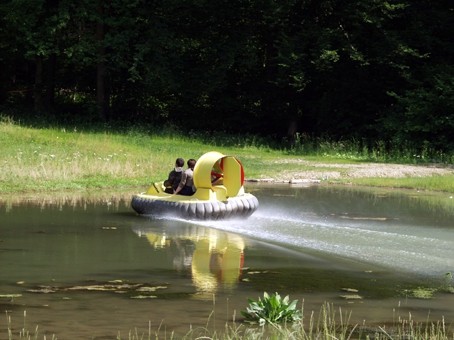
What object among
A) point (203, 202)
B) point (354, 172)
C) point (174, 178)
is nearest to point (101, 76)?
point (354, 172)

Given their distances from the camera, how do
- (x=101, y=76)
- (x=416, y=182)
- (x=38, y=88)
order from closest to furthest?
1. (x=416, y=182)
2. (x=101, y=76)
3. (x=38, y=88)

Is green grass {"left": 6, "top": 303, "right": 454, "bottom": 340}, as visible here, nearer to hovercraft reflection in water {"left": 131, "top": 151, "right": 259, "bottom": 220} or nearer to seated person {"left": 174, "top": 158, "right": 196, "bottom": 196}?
hovercraft reflection in water {"left": 131, "top": 151, "right": 259, "bottom": 220}

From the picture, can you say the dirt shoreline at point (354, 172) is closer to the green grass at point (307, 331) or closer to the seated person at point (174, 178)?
the seated person at point (174, 178)

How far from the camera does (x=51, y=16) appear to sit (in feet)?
171

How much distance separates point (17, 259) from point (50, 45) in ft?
115

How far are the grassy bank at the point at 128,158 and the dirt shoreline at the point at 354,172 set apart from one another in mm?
77

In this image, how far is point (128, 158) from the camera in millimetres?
36031

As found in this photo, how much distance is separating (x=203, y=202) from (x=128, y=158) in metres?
13.3

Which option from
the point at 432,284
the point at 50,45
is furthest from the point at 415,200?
the point at 50,45

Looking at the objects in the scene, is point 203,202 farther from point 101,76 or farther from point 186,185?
point 101,76

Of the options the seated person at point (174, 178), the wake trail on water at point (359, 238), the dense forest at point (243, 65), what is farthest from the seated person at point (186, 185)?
the dense forest at point (243, 65)

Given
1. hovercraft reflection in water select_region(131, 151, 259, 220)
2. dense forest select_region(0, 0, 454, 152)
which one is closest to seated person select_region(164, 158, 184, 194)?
hovercraft reflection in water select_region(131, 151, 259, 220)

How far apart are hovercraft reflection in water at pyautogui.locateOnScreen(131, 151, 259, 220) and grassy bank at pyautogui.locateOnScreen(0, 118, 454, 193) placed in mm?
5989

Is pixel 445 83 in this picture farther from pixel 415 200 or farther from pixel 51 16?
pixel 51 16
